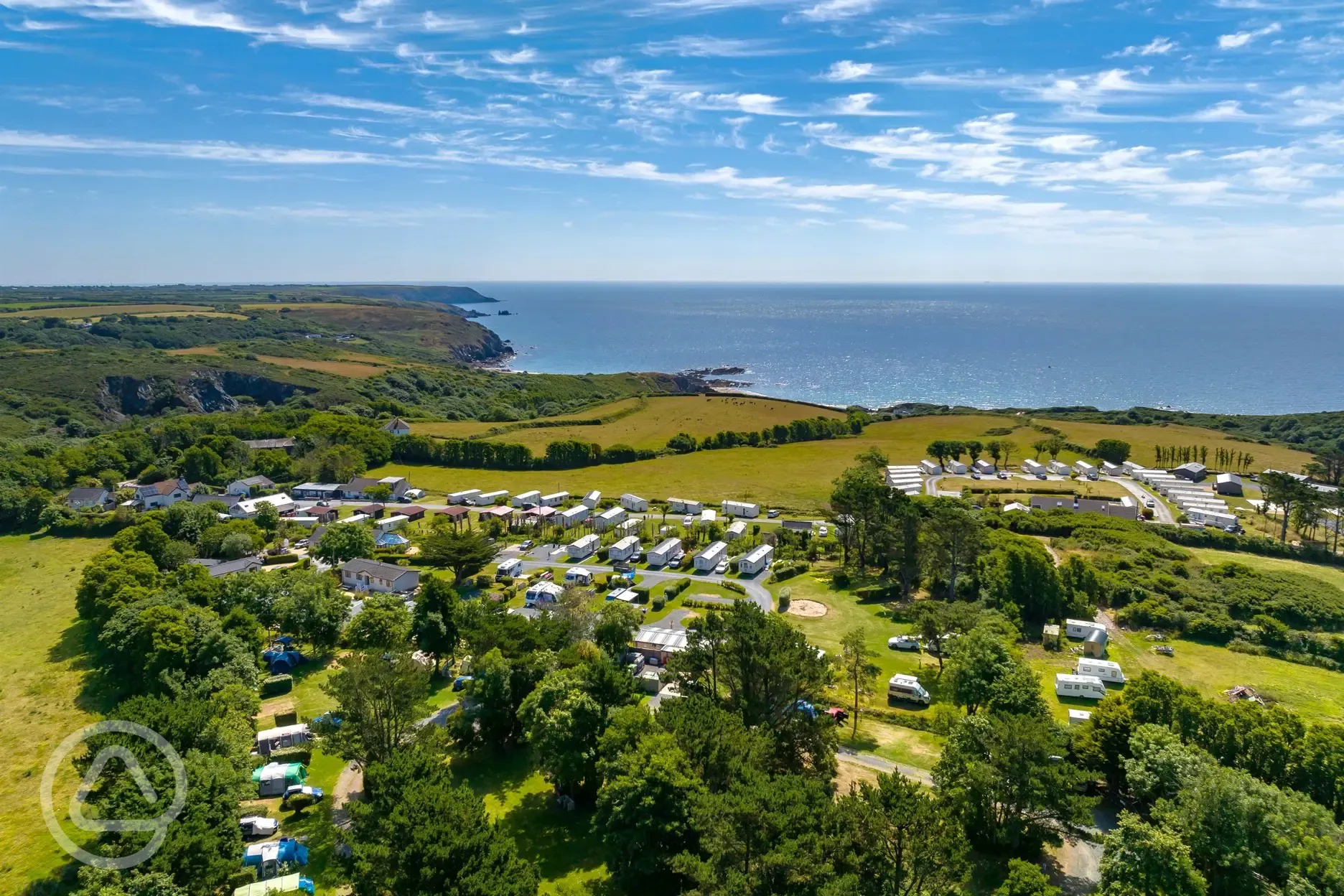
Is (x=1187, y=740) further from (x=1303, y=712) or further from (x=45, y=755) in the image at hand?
(x=45, y=755)

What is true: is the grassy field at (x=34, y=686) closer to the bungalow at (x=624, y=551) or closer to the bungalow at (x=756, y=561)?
the bungalow at (x=624, y=551)

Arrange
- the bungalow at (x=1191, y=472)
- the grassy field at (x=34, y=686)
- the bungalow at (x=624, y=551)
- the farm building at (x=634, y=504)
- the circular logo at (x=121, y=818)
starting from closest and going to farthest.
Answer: the circular logo at (x=121, y=818) → the grassy field at (x=34, y=686) → the bungalow at (x=624, y=551) → the farm building at (x=634, y=504) → the bungalow at (x=1191, y=472)

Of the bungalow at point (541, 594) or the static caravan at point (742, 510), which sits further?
the static caravan at point (742, 510)

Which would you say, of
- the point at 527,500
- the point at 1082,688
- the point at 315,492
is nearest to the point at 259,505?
the point at 315,492

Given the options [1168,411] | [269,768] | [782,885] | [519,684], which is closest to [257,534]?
[269,768]

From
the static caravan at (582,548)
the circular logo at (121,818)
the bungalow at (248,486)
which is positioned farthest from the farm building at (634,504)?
the circular logo at (121,818)

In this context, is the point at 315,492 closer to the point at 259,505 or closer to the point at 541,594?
the point at 259,505
